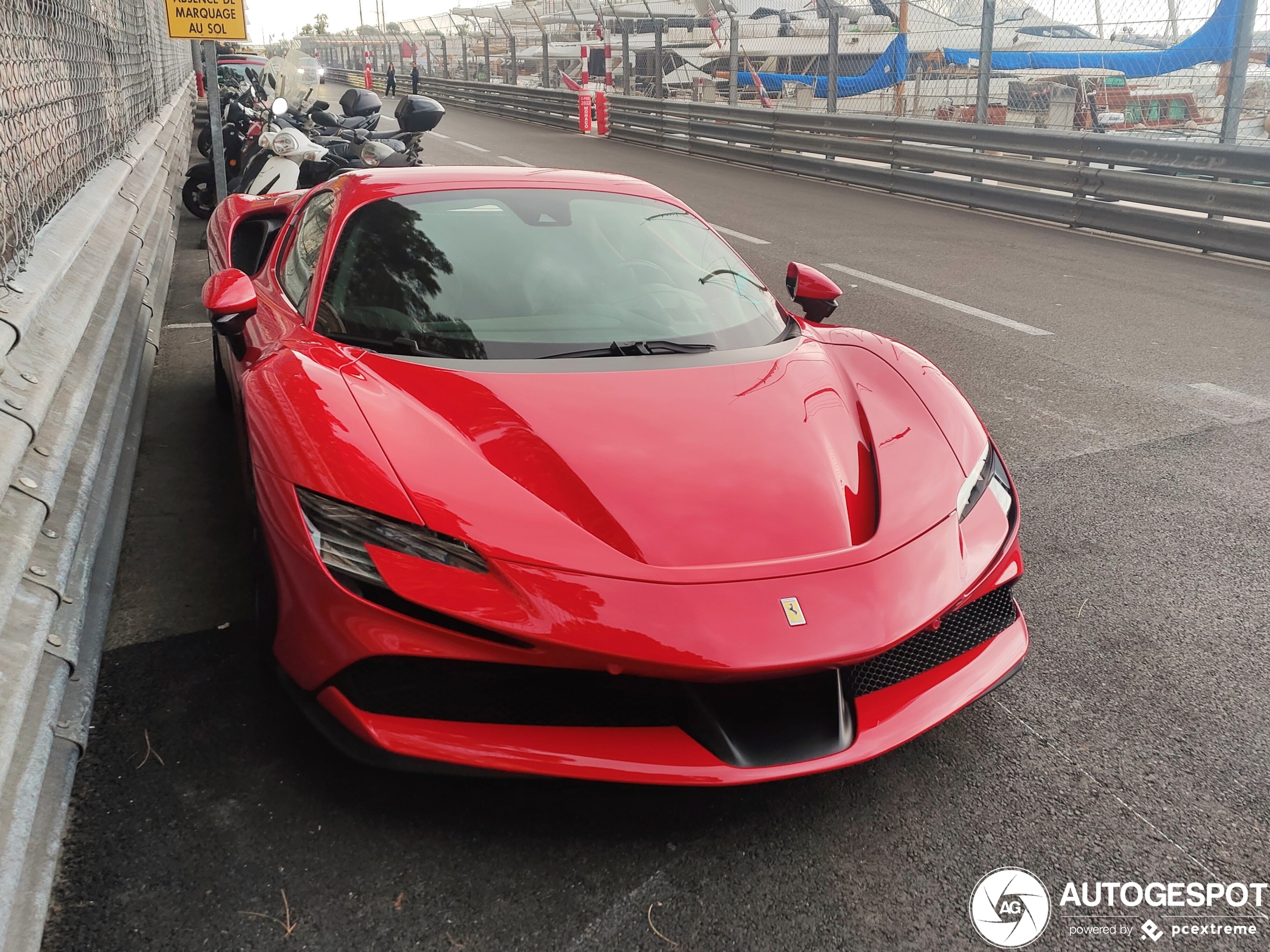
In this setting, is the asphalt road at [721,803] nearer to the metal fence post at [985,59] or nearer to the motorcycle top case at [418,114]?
the motorcycle top case at [418,114]

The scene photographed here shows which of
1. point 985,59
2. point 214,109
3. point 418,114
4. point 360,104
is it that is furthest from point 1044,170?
point 214,109

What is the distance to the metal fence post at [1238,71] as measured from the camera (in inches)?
360

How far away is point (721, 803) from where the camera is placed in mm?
2264

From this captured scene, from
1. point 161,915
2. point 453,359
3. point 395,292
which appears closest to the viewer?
point 161,915

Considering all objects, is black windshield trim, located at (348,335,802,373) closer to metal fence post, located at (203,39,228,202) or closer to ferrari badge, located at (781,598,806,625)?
ferrari badge, located at (781,598,806,625)

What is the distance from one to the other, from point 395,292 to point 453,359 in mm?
406

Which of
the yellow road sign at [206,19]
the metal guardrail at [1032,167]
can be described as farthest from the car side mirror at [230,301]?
A: the metal guardrail at [1032,167]

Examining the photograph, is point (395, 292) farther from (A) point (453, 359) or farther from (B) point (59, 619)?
(B) point (59, 619)

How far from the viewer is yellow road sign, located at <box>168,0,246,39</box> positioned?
8945mm

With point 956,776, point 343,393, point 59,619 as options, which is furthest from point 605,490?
point 59,619

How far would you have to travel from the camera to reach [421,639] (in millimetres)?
2051

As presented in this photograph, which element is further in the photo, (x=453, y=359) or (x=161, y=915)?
(x=453, y=359)

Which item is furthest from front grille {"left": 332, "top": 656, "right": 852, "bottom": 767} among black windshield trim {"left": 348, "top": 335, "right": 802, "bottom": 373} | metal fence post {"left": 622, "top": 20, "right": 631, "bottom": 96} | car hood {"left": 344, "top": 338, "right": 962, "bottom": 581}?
metal fence post {"left": 622, "top": 20, "right": 631, "bottom": 96}

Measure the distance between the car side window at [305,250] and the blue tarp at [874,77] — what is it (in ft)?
37.4
